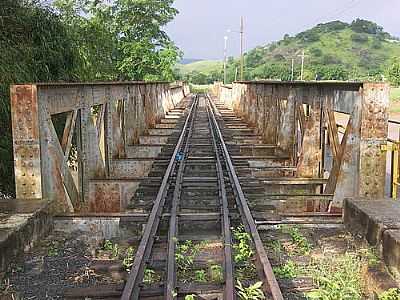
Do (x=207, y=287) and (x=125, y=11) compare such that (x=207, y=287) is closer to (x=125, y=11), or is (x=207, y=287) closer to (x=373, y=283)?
(x=373, y=283)

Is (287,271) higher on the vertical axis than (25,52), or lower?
lower

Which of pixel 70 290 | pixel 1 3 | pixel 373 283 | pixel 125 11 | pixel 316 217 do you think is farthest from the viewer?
pixel 125 11

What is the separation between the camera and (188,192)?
7.12m

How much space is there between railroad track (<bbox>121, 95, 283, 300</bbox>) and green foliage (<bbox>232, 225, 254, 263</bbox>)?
2.0 inches

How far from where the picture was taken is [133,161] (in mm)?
10102

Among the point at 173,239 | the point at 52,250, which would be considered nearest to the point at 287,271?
the point at 173,239

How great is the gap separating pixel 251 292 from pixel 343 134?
4.81m

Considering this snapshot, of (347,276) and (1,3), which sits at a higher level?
(1,3)

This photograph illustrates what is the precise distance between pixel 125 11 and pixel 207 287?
35234 millimetres

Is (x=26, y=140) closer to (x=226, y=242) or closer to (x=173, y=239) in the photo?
(x=173, y=239)

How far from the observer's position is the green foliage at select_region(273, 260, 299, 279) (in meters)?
4.14

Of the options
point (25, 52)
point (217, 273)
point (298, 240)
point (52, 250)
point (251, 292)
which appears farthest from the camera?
point (25, 52)

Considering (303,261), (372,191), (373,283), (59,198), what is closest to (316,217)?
(372,191)

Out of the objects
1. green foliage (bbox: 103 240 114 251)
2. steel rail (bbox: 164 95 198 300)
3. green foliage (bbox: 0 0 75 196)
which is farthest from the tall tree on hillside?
green foliage (bbox: 103 240 114 251)
